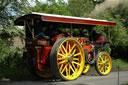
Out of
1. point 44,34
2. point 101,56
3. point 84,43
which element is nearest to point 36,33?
point 44,34

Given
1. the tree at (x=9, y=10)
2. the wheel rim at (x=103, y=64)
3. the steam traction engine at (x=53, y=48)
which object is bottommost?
the wheel rim at (x=103, y=64)

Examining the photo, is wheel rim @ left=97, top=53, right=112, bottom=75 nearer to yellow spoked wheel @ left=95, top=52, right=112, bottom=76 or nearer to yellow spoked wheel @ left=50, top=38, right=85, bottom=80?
yellow spoked wheel @ left=95, top=52, right=112, bottom=76

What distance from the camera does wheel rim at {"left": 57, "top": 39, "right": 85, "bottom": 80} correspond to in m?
7.83

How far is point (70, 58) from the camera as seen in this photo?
798 cm

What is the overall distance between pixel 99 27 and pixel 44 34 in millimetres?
7253

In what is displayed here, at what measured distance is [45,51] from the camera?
773 centimetres

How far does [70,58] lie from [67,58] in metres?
0.12

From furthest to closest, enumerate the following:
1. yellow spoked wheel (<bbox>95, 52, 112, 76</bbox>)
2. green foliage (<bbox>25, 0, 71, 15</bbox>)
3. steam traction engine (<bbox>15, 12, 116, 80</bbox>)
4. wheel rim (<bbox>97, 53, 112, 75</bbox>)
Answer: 1. green foliage (<bbox>25, 0, 71, 15</bbox>)
2. wheel rim (<bbox>97, 53, 112, 75</bbox>)
3. yellow spoked wheel (<bbox>95, 52, 112, 76</bbox>)
4. steam traction engine (<bbox>15, 12, 116, 80</bbox>)

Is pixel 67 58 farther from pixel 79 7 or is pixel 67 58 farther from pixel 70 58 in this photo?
pixel 79 7

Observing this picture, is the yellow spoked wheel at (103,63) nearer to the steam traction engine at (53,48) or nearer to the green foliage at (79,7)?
the steam traction engine at (53,48)

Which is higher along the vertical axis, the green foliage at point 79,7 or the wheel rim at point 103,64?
the green foliage at point 79,7

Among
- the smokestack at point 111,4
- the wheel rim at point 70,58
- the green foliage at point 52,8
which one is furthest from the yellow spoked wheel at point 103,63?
the green foliage at point 52,8

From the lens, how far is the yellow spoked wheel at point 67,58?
24.2 ft

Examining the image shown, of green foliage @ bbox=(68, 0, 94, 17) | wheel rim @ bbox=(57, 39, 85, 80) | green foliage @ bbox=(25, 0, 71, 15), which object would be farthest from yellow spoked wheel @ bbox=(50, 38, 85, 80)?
green foliage @ bbox=(68, 0, 94, 17)
